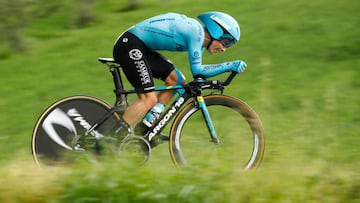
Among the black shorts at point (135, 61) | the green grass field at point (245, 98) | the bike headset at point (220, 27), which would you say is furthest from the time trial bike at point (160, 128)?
the bike headset at point (220, 27)

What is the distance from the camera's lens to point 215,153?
6953 millimetres

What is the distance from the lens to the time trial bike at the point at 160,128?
7.81m

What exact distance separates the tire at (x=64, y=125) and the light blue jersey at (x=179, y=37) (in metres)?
0.80

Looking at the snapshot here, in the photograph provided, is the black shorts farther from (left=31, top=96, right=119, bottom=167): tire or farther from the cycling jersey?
(left=31, top=96, right=119, bottom=167): tire

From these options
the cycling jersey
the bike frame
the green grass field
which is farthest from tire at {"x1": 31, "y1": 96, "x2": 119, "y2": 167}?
the cycling jersey

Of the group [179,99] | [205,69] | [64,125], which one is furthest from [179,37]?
[64,125]

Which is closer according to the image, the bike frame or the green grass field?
the green grass field

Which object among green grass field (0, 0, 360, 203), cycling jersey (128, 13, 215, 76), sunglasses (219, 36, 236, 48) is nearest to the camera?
green grass field (0, 0, 360, 203)

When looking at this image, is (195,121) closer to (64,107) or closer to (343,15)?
(64,107)

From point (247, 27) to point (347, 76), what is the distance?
3.43 metres

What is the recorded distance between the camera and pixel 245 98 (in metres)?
11.8

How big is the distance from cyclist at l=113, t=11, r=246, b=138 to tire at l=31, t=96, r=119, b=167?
0.32 meters

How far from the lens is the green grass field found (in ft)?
19.8

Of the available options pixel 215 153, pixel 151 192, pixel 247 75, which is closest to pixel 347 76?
pixel 247 75
